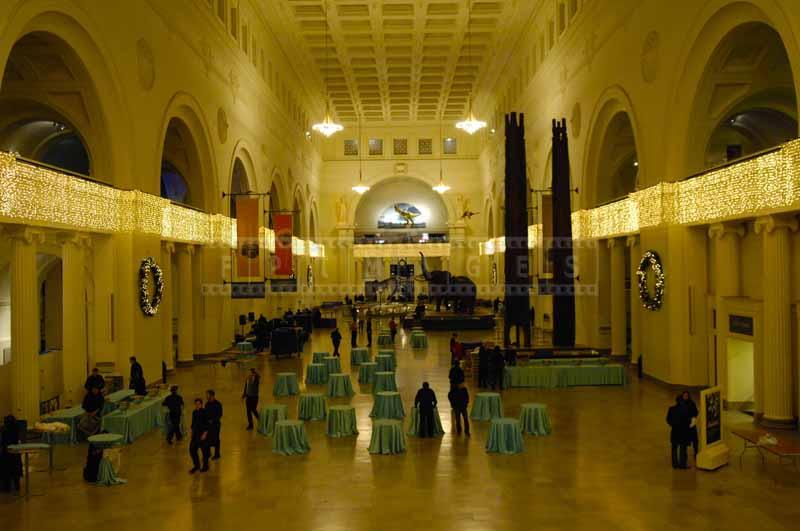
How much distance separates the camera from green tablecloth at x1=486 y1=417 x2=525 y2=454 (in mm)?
11234

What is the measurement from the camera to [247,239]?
23203 millimetres

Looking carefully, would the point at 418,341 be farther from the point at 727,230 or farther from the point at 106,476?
the point at 106,476

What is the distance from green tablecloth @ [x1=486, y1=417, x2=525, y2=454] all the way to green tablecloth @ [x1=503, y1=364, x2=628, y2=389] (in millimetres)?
5915

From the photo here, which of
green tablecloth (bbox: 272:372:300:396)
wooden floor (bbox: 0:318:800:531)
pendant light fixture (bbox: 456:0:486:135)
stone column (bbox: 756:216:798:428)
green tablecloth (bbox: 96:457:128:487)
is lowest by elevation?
wooden floor (bbox: 0:318:800:531)

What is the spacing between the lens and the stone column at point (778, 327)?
489 inches

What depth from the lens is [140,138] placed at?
17000 millimetres

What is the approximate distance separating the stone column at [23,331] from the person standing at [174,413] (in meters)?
2.70

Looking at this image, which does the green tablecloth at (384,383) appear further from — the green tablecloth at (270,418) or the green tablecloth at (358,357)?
the green tablecloth at (358,357)

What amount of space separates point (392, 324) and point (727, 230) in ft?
45.4

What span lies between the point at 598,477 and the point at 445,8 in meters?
25.0

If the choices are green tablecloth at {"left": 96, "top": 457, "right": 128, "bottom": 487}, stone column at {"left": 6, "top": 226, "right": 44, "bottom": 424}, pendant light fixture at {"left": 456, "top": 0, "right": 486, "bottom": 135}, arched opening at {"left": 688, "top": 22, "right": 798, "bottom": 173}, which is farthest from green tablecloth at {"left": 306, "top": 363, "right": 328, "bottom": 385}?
pendant light fixture at {"left": 456, "top": 0, "right": 486, "bottom": 135}

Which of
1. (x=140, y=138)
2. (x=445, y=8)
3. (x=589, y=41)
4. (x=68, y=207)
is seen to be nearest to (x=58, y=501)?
(x=68, y=207)

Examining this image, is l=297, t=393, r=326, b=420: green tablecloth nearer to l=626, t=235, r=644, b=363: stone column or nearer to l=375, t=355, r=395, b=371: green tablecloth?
l=375, t=355, r=395, b=371: green tablecloth

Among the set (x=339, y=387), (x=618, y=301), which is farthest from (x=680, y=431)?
(x=618, y=301)
